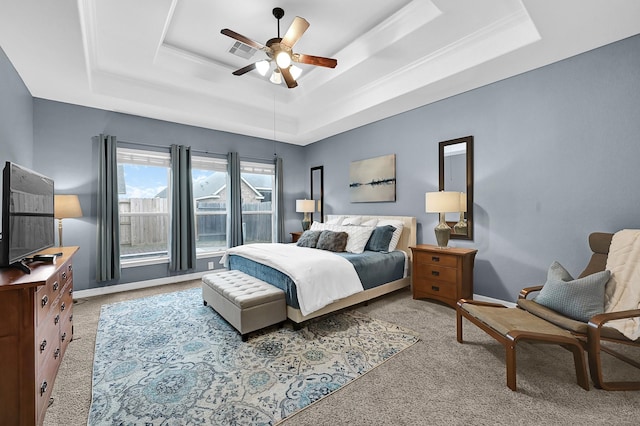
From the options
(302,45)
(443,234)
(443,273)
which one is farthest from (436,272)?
(302,45)

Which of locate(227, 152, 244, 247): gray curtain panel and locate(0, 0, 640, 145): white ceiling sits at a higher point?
locate(0, 0, 640, 145): white ceiling

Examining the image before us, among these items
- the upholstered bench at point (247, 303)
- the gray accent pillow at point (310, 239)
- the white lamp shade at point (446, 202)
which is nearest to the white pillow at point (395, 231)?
the white lamp shade at point (446, 202)

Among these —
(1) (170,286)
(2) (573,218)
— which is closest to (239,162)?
(1) (170,286)

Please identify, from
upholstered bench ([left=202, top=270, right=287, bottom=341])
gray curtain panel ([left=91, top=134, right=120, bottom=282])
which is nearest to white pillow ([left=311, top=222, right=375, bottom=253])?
upholstered bench ([left=202, top=270, right=287, bottom=341])

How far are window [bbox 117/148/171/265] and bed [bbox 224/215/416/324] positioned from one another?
5.18 feet

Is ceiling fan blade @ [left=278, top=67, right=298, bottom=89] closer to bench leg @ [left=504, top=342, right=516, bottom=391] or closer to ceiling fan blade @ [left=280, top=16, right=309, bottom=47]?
ceiling fan blade @ [left=280, top=16, right=309, bottom=47]

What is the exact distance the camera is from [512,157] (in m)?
3.25

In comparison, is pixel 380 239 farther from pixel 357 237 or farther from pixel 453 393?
pixel 453 393

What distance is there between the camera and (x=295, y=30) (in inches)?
97.2

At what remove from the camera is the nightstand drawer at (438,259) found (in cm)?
330

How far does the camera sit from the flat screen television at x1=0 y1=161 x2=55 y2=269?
163 cm

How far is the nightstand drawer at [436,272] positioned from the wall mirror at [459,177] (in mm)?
603

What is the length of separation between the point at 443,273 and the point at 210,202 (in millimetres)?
4112

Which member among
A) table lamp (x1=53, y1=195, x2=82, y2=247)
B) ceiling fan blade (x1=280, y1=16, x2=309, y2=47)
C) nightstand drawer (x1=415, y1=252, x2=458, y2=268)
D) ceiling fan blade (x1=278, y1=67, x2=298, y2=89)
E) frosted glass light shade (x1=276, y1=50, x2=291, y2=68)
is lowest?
nightstand drawer (x1=415, y1=252, x2=458, y2=268)
